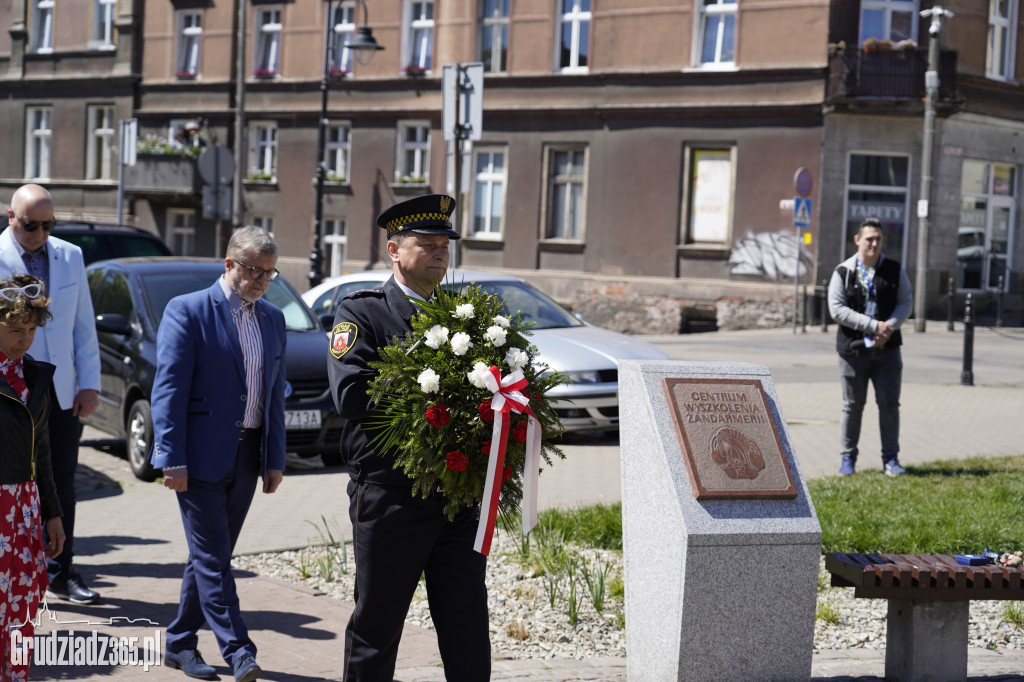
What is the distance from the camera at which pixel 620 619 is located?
616cm

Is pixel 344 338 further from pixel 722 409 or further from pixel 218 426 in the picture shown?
pixel 722 409

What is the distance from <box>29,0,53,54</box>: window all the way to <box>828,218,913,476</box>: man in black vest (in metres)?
36.5

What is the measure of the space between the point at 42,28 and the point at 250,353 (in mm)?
39504

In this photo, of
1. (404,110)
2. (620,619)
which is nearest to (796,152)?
(404,110)

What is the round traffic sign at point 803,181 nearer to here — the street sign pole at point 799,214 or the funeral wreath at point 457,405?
the street sign pole at point 799,214

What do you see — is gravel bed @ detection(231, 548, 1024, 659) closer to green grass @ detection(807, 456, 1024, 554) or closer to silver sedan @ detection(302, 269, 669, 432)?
green grass @ detection(807, 456, 1024, 554)

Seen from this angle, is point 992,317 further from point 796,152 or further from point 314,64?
point 314,64

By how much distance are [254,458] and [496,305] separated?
1694 millimetres

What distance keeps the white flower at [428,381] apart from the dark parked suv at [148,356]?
20.1 ft

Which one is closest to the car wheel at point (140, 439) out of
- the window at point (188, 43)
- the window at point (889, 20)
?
the window at point (889, 20)

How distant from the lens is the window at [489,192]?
103 ft

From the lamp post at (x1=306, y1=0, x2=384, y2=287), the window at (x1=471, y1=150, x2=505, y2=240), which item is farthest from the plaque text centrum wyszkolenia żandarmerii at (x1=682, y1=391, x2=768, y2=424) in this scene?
the window at (x1=471, y1=150, x2=505, y2=240)

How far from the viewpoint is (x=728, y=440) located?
16.7 feet

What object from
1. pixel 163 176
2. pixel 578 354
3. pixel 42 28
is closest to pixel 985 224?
pixel 578 354
